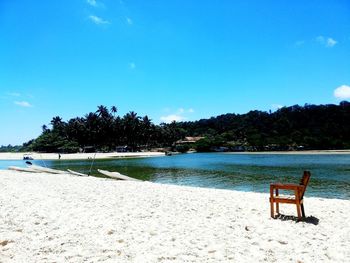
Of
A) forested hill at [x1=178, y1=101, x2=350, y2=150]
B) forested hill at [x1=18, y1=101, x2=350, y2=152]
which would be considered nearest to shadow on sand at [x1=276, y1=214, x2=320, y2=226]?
forested hill at [x1=18, y1=101, x2=350, y2=152]

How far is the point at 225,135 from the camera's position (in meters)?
175

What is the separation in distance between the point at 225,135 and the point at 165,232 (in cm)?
16841

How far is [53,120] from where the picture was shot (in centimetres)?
14788

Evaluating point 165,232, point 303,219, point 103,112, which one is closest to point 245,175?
point 303,219

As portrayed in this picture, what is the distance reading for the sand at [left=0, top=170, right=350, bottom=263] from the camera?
6.82 m

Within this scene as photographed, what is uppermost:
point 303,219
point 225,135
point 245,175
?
point 225,135

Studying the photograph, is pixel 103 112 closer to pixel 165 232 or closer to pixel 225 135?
pixel 225 135

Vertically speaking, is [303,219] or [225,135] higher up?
[225,135]

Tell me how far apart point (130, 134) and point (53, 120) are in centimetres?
3794

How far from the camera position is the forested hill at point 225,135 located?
127125 mm

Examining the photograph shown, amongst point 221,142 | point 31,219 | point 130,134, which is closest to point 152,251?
point 31,219

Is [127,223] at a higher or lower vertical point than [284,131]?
lower

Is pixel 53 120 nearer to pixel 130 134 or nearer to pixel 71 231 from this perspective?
pixel 130 134

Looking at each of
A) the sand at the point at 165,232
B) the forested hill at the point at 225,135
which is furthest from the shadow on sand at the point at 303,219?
the forested hill at the point at 225,135
